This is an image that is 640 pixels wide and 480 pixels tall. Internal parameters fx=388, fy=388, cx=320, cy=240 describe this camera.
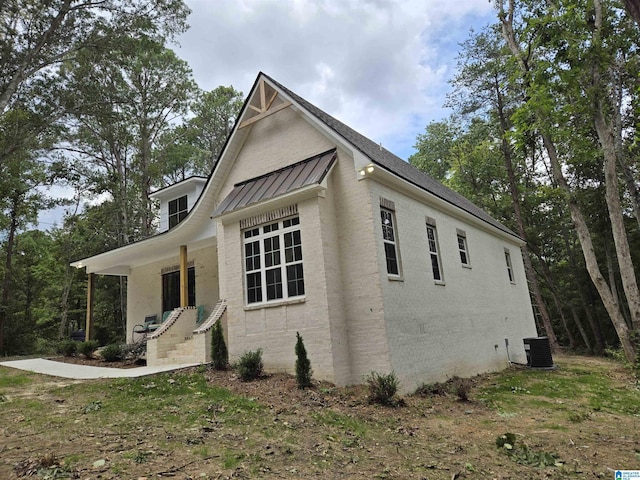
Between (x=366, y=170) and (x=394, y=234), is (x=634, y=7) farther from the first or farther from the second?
(x=394, y=234)


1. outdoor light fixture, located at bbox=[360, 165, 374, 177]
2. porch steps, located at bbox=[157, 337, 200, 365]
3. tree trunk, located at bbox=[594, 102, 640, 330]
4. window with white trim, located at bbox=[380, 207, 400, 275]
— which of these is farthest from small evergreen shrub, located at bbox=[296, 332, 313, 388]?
tree trunk, located at bbox=[594, 102, 640, 330]

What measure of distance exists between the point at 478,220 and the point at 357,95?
812 cm

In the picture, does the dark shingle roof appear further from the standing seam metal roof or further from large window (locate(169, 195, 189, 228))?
large window (locate(169, 195, 189, 228))

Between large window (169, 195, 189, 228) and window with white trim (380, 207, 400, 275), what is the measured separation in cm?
914

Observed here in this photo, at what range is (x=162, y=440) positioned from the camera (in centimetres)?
505

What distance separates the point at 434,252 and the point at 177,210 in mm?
10376

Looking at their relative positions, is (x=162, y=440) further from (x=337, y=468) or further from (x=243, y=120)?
(x=243, y=120)

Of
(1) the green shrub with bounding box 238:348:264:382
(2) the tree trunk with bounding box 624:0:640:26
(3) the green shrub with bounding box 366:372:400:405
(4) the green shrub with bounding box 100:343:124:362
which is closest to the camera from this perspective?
(2) the tree trunk with bounding box 624:0:640:26

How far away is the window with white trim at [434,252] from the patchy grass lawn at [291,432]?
334 centimetres

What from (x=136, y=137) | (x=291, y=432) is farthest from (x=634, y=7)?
(x=136, y=137)

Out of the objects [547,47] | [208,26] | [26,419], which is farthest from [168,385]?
[547,47]

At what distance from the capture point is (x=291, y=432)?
18.6ft

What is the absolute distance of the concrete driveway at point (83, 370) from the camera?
9553 mm

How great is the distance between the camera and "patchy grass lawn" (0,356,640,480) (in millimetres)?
4426
